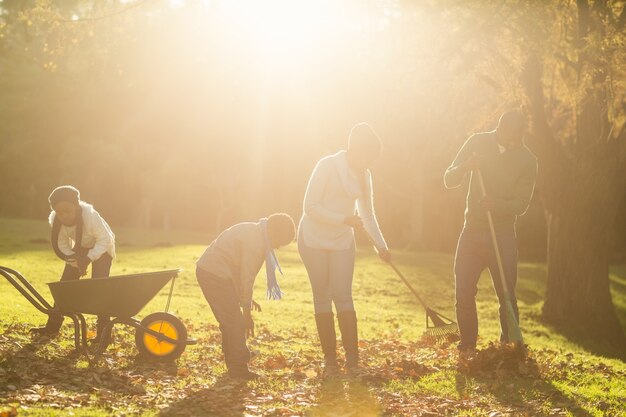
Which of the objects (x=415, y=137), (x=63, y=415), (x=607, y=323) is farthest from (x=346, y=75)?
(x=415, y=137)

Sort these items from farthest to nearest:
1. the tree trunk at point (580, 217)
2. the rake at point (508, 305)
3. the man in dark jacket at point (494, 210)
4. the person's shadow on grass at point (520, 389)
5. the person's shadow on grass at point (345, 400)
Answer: the tree trunk at point (580, 217) < the man in dark jacket at point (494, 210) < the rake at point (508, 305) < the person's shadow on grass at point (520, 389) < the person's shadow on grass at point (345, 400)

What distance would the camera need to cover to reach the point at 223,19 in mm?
14820

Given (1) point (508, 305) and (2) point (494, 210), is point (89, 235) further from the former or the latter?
(1) point (508, 305)

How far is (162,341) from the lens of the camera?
7.59 m

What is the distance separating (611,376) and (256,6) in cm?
883

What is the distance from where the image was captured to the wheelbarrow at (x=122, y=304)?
23.1 feet

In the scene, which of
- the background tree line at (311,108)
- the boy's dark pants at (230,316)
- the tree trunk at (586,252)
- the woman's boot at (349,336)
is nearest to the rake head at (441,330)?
the woman's boot at (349,336)

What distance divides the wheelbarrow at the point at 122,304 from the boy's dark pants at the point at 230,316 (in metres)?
0.40

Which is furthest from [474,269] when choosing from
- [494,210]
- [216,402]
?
[216,402]

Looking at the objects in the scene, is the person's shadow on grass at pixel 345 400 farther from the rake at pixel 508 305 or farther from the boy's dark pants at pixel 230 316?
the rake at pixel 508 305

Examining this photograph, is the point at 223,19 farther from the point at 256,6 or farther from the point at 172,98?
the point at 172,98

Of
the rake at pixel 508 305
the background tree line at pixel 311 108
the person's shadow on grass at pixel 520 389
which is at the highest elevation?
the background tree line at pixel 311 108

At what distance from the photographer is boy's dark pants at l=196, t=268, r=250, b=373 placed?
6.92 meters

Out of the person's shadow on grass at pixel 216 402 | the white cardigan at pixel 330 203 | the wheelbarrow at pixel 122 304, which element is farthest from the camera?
the white cardigan at pixel 330 203
